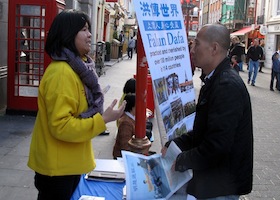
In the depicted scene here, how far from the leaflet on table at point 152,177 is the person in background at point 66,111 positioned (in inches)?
11.7

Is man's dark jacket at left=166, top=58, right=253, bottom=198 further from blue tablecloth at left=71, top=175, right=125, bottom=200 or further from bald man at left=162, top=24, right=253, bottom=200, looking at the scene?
blue tablecloth at left=71, top=175, right=125, bottom=200

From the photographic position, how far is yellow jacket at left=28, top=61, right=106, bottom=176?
215 centimetres

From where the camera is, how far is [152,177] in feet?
7.66

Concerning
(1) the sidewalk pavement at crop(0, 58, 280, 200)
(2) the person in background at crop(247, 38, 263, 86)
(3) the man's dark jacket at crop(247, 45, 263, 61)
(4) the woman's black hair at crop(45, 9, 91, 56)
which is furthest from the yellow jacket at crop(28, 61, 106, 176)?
(3) the man's dark jacket at crop(247, 45, 263, 61)

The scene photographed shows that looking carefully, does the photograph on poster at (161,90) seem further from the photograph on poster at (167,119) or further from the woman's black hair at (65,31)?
the woman's black hair at (65,31)

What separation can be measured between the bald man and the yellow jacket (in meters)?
0.60

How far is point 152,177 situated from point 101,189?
130 cm

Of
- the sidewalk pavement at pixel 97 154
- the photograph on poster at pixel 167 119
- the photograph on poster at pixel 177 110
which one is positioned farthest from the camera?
the sidewalk pavement at pixel 97 154

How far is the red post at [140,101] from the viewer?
3.25 metres

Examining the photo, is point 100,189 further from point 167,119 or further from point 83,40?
point 83,40

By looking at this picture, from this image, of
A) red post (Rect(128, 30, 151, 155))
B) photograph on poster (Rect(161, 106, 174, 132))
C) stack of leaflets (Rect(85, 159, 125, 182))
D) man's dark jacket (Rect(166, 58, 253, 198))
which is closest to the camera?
man's dark jacket (Rect(166, 58, 253, 198))

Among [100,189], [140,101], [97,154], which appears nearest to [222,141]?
[140,101]

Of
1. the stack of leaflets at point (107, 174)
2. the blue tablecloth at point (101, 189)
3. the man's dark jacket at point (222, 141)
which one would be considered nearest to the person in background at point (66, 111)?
the man's dark jacket at point (222, 141)

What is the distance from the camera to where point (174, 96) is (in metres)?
2.44
